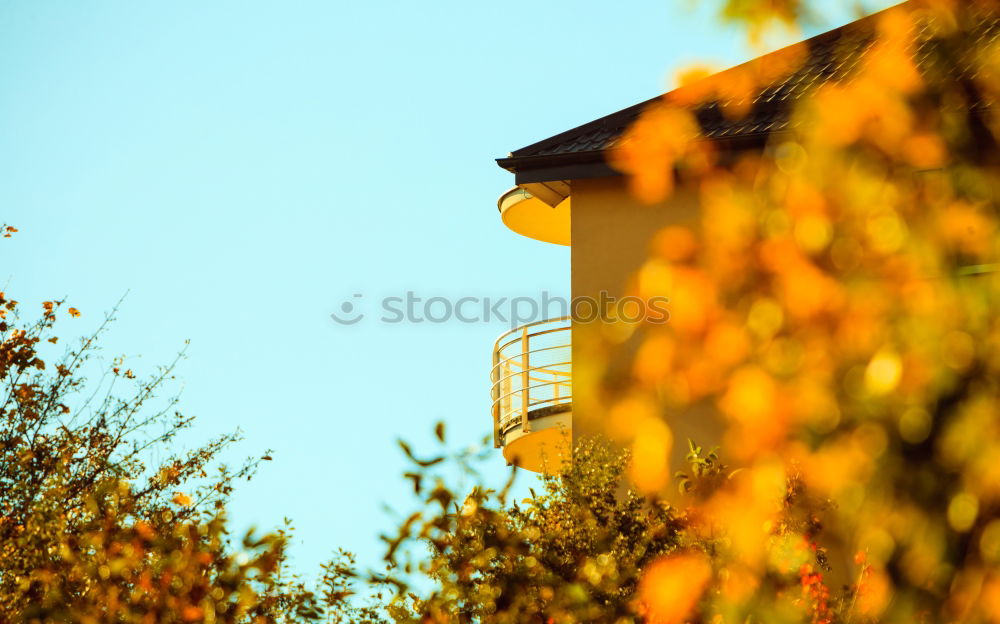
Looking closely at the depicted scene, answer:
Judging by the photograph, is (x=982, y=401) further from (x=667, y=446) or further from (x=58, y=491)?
(x=58, y=491)

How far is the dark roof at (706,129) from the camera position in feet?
43.9

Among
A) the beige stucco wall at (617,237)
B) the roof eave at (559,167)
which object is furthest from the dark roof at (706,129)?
the beige stucco wall at (617,237)

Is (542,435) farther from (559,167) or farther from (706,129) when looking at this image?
(706,129)

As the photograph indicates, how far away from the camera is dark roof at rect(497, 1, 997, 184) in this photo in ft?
43.9

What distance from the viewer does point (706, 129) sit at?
13.8 m

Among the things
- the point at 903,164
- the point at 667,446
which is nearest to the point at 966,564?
the point at 667,446

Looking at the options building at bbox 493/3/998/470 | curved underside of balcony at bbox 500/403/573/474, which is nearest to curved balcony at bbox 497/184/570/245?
building at bbox 493/3/998/470

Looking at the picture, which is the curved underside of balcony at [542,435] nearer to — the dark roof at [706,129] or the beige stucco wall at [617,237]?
the beige stucco wall at [617,237]

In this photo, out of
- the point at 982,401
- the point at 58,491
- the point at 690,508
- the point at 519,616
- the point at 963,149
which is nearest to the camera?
the point at 982,401

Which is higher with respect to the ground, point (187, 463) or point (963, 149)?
point (187, 463)

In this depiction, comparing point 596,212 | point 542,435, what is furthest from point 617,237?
point 542,435

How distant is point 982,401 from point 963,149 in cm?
71

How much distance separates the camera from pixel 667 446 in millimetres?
2445

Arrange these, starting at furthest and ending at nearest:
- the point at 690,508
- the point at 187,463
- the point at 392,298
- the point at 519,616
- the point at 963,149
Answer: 1. the point at 392,298
2. the point at 187,463
3. the point at 690,508
4. the point at 519,616
5. the point at 963,149
